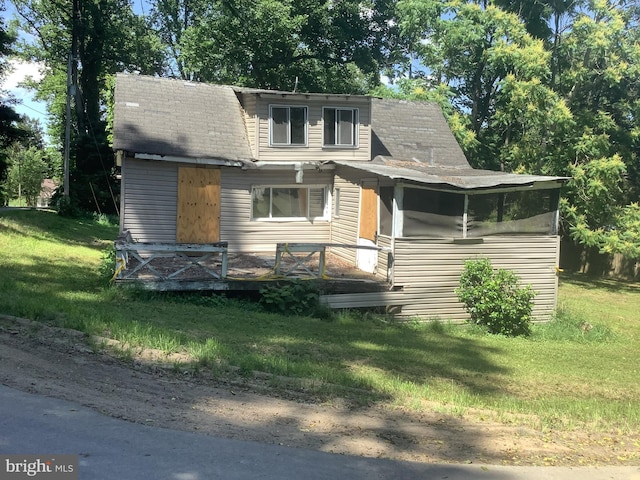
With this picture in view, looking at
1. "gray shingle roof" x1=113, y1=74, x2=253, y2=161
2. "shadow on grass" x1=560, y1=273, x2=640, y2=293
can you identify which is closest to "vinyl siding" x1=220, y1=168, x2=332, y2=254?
"gray shingle roof" x1=113, y1=74, x2=253, y2=161

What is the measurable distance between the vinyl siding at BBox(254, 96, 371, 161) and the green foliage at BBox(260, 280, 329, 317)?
5.94 metres

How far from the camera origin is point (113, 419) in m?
4.64

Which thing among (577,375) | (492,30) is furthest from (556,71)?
(577,375)

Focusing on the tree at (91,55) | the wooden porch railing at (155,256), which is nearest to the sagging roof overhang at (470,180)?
the wooden porch railing at (155,256)

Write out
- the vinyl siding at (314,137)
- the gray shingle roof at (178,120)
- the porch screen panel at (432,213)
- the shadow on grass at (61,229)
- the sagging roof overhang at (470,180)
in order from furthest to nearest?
1. the shadow on grass at (61,229)
2. the vinyl siding at (314,137)
3. the gray shingle roof at (178,120)
4. the porch screen panel at (432,213)
5. the sagging roof overhang at (470,180)

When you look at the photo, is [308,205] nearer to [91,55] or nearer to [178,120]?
[178,120]

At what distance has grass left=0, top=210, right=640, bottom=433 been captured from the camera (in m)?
Result: 6.35

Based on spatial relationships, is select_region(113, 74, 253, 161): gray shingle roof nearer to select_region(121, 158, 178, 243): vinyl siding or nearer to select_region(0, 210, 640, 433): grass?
select_region(121, 158, 178, 243): vinyl siding

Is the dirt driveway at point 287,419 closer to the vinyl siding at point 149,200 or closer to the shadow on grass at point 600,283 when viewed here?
the vinyl siding at point 149,200

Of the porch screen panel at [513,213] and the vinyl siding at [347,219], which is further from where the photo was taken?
the vinyl siding at [347,219]

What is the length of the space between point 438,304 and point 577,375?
4767mm

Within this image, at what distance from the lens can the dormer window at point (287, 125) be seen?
57.0ft

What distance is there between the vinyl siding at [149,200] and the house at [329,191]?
3 centimetres

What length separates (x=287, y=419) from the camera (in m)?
5.03
